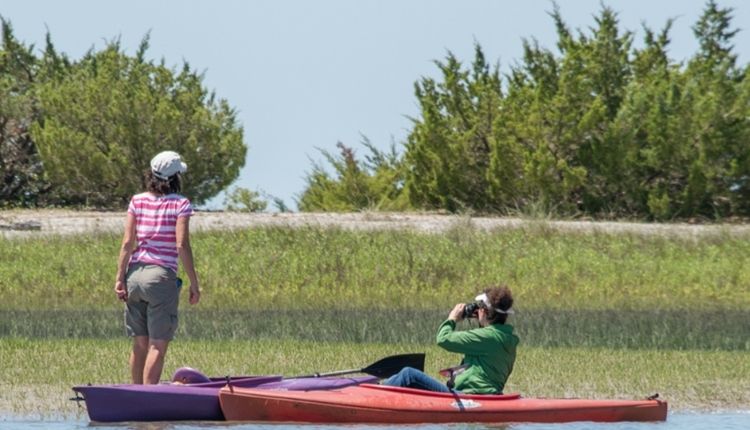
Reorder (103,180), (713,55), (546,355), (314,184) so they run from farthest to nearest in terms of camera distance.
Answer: (314,184) < (713,55) < (103,180) < (546,355)

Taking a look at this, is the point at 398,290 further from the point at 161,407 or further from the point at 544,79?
the point at 161,407

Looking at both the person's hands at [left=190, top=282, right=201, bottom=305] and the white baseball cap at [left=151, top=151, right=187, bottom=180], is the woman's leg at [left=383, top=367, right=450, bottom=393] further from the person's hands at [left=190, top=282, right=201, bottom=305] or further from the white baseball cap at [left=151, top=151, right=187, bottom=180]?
the white baseball cap at [left=151, top=151, right=187, bottom=180]

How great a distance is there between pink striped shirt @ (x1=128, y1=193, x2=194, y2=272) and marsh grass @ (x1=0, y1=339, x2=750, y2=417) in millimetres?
1599

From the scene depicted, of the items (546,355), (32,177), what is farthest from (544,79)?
(546,355)

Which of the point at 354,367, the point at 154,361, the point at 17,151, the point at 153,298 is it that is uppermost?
the point at 17,151

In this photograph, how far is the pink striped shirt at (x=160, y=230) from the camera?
47.5ft

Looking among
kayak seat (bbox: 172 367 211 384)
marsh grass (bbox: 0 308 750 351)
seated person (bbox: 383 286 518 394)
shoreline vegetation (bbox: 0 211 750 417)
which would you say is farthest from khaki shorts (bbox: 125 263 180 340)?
marsh grass (bbox: 0 308 750 351)

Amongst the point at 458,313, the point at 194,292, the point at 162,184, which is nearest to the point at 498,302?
the point at 458,313

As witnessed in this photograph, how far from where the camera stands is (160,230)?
1449 centimetres

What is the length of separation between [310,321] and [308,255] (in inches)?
308

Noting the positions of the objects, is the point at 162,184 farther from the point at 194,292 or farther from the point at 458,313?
the point at 458,313

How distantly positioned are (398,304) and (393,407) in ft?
42.8

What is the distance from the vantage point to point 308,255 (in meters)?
31.5

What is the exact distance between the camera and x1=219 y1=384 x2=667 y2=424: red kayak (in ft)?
46.4
